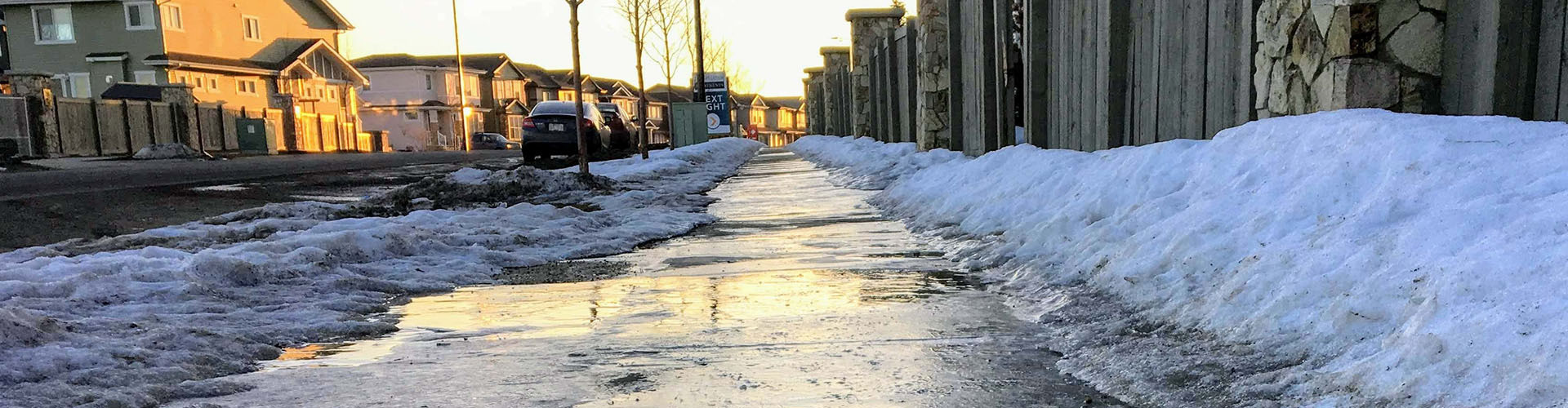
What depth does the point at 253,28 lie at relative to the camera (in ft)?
145

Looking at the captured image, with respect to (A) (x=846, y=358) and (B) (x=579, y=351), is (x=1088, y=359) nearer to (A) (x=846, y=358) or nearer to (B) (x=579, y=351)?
(A) (x=846, y=358)

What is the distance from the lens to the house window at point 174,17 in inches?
1491

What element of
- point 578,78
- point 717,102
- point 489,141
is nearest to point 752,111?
point 489,141

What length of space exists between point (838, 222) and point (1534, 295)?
5131 mm

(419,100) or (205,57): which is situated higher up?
(205,57)

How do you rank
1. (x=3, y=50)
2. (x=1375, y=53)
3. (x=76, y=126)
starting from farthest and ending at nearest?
1. (x=3, y=50)
2. (x=76, y=126)
3. (x=1375, y=53)

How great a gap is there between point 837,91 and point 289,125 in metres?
25.1

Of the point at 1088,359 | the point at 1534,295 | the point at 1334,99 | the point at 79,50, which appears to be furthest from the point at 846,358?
the point at 79,50

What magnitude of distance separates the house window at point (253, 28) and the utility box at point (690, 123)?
25.5 metres

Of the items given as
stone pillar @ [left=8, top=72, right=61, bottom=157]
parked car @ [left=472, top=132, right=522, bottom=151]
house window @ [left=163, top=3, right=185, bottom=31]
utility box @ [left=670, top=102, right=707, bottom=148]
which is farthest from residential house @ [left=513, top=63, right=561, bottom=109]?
stone pillar @ [left=8, top=72, right=61, bottom=157]

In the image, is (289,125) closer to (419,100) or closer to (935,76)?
(419,100)

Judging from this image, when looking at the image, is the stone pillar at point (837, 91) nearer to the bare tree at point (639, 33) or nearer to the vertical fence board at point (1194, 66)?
the bare tree at point (639, 33)

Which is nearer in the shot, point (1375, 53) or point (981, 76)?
point (1375, 53)

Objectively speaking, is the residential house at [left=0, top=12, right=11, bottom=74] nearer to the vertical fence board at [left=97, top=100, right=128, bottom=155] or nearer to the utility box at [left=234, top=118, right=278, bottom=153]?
the utility box at [left=234, top=118, right=278, bottom=153]
